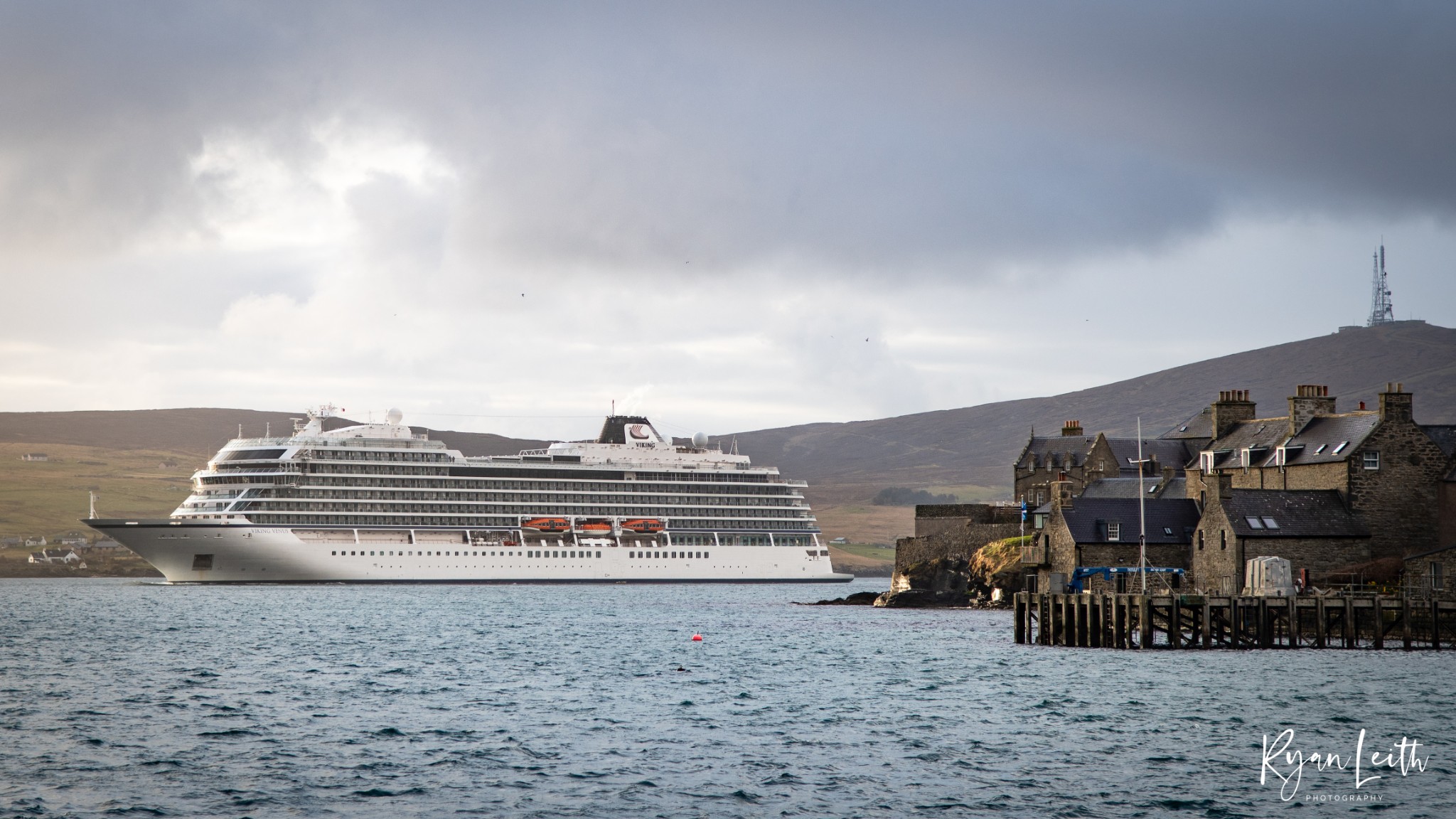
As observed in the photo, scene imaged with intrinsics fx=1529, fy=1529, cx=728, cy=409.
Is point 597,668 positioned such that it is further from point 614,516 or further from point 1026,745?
point 614,516

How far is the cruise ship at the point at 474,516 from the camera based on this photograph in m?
109

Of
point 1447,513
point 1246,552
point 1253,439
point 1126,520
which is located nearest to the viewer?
point 1246,552

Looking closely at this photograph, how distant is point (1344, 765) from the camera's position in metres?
26.6

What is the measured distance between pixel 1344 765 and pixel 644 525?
101 m

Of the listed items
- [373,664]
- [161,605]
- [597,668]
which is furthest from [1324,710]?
[161,605]

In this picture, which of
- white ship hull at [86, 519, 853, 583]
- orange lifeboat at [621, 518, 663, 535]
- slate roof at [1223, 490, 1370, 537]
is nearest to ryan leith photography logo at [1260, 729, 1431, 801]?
slate roof at [1223, 490, 1370, 537]

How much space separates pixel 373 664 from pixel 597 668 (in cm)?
674

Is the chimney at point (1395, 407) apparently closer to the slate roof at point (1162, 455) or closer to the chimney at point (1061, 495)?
the chimney at point (1061, 495)

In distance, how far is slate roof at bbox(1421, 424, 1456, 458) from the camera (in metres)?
56.9

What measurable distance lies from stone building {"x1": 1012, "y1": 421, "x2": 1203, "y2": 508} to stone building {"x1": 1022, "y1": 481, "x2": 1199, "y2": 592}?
8822 mm

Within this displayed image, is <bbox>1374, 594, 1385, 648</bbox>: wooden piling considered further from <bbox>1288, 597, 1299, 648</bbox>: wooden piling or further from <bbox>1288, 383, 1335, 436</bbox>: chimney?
<bbox>1288, 383, 1335, 436</bbox>: chimney

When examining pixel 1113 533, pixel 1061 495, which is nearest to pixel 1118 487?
pixel 1061 495

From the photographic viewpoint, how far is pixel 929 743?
1163 inches

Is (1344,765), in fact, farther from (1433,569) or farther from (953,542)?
(953,542)
